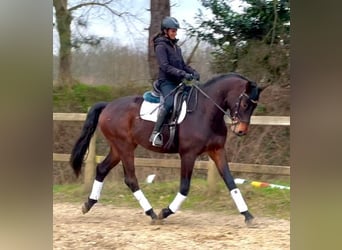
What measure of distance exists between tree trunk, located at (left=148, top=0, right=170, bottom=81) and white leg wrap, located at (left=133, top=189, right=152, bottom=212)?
27cm

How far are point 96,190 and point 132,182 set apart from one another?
0.09 meters

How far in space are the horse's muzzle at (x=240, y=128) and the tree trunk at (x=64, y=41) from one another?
38 cm

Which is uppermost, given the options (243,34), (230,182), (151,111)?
(243,34)

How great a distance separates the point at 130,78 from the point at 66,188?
0.95ft

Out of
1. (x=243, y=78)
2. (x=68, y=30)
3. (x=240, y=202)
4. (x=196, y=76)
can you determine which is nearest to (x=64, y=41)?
(x=68, y=30)

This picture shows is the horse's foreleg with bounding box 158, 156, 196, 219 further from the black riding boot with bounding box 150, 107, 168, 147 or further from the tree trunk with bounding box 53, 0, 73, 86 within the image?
the tree trunk with bounding box 53, 0, 73, 86

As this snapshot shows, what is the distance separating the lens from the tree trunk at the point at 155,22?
1.08m

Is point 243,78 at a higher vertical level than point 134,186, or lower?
higher

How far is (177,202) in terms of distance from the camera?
3.57 feet

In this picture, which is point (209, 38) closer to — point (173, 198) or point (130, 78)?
point (130, 78)

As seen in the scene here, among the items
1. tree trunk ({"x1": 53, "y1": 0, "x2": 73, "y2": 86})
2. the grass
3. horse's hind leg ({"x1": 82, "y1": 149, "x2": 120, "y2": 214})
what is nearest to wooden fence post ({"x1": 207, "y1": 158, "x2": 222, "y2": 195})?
the grass

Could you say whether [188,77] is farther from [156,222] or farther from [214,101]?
[156,222]

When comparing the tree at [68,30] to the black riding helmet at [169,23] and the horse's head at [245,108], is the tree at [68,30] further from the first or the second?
the horse's head at [245,108]
